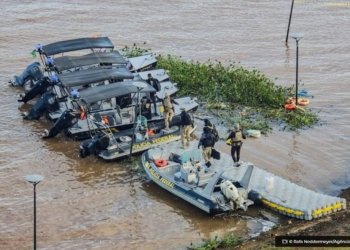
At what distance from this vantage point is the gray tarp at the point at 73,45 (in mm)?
25578

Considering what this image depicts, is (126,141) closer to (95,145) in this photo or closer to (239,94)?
(95,145)

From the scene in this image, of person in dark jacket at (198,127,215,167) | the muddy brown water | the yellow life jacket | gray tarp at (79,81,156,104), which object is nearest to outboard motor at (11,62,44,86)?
the muddy brown water

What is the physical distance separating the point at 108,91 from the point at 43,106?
152 inches

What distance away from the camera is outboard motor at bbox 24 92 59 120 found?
24.7 meters

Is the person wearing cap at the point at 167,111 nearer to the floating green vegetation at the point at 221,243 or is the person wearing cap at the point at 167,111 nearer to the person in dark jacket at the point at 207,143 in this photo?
the person in dark jacket at the point at 207,143

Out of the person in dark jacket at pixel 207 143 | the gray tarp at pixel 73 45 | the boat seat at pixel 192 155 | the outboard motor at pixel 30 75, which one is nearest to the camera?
the person in dark jacket at pixel 207 143

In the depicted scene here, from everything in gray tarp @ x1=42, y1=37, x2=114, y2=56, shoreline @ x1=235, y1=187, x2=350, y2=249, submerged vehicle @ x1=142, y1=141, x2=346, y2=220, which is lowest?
shoreline @ x1=235, y1=187, x2=350, y2=249

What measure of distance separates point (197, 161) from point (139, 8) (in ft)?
74.9

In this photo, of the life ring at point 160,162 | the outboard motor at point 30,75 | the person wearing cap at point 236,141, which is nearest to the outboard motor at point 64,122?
the life ring at point 160,162

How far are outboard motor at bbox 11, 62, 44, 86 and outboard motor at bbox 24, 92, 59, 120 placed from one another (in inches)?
87.1

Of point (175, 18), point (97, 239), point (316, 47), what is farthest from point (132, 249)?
point (175, 18)

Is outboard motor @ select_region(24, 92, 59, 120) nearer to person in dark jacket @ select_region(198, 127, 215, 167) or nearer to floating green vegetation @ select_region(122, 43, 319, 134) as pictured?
floating green vegetation @ select_region(122, 43, 319, 134)

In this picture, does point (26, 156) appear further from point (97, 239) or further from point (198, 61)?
point (198, 61)

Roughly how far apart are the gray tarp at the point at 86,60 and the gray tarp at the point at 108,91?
7.54ft
